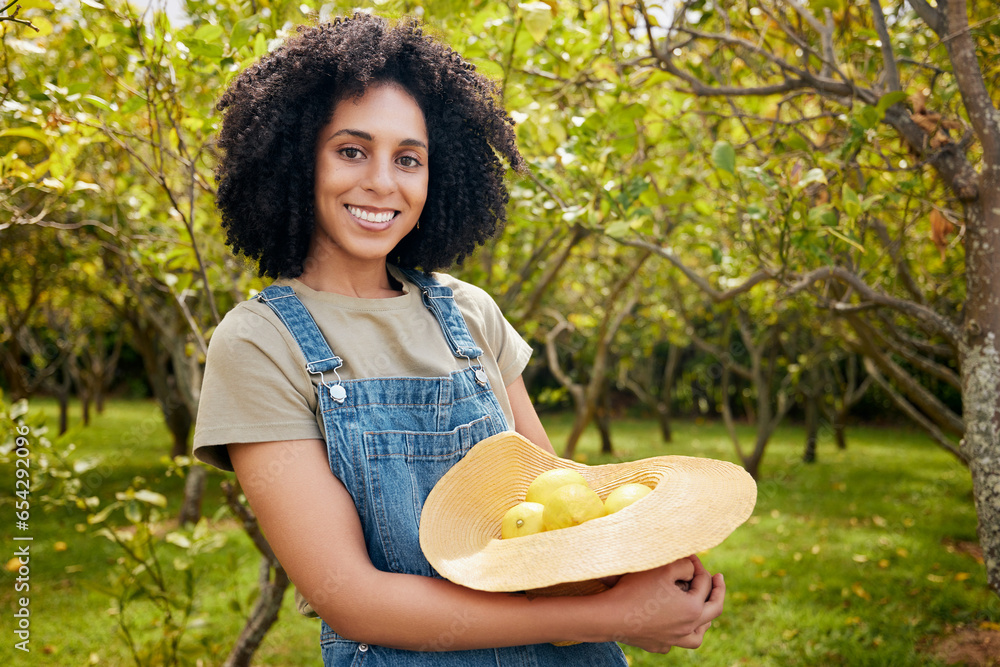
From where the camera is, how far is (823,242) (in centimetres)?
228

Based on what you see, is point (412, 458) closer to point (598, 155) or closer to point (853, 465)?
point (598, 155)

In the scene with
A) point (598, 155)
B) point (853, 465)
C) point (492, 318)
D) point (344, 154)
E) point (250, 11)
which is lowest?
point (853, 465)

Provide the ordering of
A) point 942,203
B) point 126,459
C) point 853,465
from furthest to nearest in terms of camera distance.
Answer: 1. point 126,459
2. point 853,465
3. point 942,203

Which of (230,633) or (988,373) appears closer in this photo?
(988,373)

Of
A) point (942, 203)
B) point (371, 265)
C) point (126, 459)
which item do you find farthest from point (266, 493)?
point (126, 459)

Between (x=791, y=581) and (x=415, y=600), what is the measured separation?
15.7ft

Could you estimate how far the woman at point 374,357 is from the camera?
1136 millimetres

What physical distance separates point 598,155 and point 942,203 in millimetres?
1617

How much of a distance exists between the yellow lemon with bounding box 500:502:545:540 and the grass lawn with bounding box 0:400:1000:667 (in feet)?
5.35

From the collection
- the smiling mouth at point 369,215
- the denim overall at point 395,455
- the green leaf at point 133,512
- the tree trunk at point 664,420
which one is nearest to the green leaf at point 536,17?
the smiling mouth at point 369,215

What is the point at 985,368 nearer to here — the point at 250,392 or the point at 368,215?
the point at 368,215

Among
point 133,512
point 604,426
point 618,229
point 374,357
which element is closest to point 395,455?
point 374,357

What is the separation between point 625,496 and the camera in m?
1.21

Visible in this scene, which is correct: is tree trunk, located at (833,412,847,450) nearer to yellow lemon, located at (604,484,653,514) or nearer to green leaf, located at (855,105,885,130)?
green leaf, located at (855,105,885,130)
